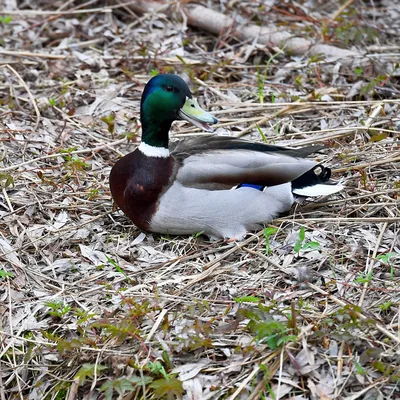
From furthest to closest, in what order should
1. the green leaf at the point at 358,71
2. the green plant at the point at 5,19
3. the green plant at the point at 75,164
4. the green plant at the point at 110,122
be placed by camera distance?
1. the green plant at the point at 5,19
2. the green leaf at the point at 358,71
3. the green plant at the point at 110,122
4. the green plant at the point at 75,164

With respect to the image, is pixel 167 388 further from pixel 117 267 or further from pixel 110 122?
pixel 110 122

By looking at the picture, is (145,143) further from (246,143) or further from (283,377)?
(283,377)

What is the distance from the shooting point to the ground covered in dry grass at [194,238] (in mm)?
3602

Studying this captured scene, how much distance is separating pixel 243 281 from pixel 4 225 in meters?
1.58

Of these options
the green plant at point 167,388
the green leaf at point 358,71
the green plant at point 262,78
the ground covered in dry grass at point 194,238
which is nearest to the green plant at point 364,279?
the ground covered in dry grass at point 194,238

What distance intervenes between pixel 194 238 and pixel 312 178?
84 centimetres

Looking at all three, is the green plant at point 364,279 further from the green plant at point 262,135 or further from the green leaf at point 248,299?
the green plant at point 262,135

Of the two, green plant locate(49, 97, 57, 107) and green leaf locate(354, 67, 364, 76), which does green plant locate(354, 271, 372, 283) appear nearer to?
green leaf locate(354, 67, 364, 76)

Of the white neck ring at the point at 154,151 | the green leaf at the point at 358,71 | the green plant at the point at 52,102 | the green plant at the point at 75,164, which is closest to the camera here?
the white neck ring at the point at 154,151

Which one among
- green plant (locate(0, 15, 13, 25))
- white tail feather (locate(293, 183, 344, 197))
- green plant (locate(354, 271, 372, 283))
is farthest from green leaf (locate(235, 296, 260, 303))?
green plant (locate(0, 15, 13, 25))

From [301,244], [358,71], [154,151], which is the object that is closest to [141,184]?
[154,151]

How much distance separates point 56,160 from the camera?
557cm

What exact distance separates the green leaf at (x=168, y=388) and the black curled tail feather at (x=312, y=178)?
5.70ft

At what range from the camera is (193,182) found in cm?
459
